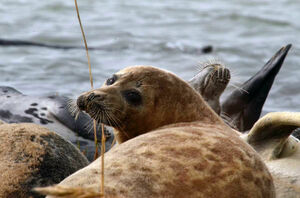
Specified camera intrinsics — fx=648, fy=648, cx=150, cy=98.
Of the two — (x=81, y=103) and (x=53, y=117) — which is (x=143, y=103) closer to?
(x=81, y=103)

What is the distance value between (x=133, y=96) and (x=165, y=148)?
864 millimetres

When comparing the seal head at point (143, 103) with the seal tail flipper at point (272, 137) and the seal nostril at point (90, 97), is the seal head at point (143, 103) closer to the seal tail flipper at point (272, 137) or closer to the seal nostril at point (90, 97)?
the seal nostril at point (90, 97)

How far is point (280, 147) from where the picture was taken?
420cm

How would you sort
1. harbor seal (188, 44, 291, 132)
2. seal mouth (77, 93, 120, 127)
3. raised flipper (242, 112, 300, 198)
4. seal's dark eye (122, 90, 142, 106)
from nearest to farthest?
seal mouth (77, 93, 120, 127) < seal's dark eye (122, 90, 142, 106) < raised flipper (242, 112, 300, 198) < harbor seal (188, 44, 291, 132)

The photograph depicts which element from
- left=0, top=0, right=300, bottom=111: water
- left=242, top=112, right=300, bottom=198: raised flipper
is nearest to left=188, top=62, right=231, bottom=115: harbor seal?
left=242, top=112, right=300, bottom=198: raised flipper

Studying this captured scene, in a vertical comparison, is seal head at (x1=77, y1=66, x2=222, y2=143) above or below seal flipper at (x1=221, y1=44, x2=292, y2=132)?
above

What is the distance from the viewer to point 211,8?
16172mm

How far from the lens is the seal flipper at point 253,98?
19.2 ft

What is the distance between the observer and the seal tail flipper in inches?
161

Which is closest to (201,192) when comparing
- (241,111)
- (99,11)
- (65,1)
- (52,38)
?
(241,111)

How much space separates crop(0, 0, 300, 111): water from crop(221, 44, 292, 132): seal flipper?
1118 millimetres

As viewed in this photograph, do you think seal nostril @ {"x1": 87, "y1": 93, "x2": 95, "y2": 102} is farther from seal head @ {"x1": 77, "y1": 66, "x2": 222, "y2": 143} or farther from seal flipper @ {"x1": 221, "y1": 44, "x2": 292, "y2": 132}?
seal flipper @ {"x1": 221, "y1": 44, "x2": 292, "y2": 132}

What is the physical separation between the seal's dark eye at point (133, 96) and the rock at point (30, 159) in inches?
16.7

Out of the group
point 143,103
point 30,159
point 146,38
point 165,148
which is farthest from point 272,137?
point 146,38
